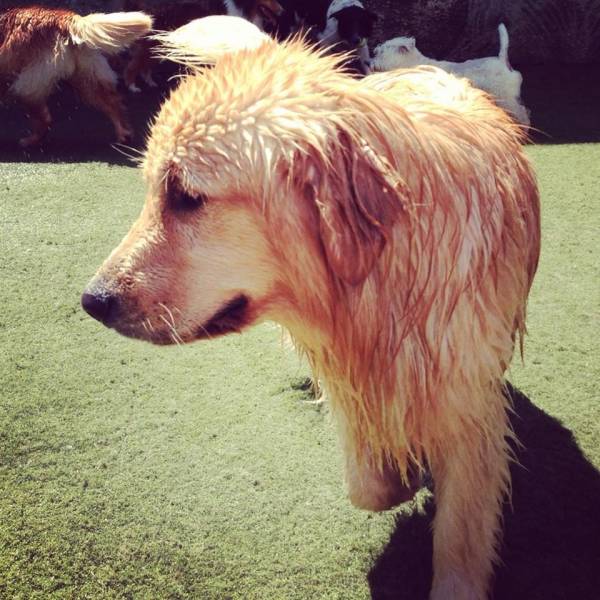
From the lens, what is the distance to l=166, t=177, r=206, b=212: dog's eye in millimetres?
1228

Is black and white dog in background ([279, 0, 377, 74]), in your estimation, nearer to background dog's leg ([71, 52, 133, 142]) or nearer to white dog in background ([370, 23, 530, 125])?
white dog in background ([370, 23, 530, 125])

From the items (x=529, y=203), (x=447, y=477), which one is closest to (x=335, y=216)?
(x=529, y=203)

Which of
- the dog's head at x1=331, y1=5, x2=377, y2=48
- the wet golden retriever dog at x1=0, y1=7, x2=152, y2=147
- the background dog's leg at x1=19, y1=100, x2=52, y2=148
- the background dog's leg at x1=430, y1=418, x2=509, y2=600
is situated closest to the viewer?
the background dog's leg at x1=430, y1=418, x2=509, y2=600

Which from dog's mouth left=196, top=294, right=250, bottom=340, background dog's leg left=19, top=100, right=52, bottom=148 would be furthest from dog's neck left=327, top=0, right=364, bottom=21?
dog's mouth left=196, top=294, right=250, bottom=340

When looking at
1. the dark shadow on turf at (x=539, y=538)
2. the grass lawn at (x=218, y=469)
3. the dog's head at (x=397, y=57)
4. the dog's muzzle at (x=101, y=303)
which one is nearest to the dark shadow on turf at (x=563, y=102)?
the dog's head at (x=397, y=57)

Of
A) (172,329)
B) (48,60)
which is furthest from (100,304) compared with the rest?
(48,60)

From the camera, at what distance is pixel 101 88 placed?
14.2ft

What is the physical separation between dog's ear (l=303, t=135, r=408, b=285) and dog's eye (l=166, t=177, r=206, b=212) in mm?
241

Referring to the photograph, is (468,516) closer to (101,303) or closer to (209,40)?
(101,303)

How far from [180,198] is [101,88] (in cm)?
355

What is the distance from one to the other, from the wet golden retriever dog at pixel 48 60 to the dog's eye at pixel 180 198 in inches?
131

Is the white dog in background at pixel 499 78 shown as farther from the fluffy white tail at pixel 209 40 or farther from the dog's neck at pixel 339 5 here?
the fluffy white tail at pixel 209 40

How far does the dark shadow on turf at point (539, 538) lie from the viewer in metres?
1.67

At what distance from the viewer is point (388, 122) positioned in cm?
118
